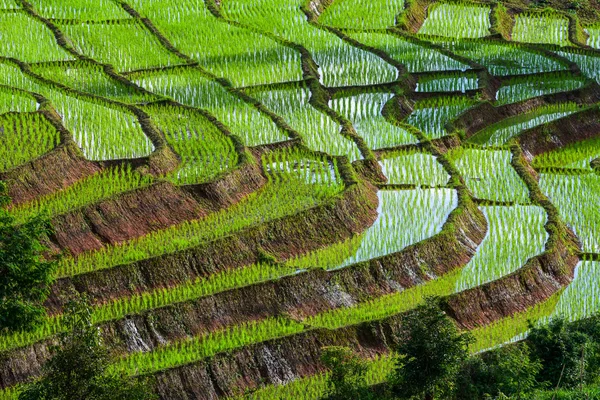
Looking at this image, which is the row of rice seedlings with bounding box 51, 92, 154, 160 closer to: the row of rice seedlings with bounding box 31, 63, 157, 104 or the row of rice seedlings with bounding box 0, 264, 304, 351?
the row of rice seedlings with bounding box 31, 63, 157, 104

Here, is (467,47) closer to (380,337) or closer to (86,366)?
(380,337)

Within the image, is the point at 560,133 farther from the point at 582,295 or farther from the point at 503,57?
the point at 582,295

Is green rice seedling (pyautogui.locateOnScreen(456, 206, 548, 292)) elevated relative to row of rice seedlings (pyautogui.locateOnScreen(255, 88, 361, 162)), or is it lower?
lower

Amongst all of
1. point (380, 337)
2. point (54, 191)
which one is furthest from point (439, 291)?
point (54, 191)

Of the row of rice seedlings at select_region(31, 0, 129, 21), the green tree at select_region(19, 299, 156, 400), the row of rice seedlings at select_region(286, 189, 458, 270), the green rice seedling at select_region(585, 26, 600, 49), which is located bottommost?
the green tree at select_region(19, 299, 156, 400)

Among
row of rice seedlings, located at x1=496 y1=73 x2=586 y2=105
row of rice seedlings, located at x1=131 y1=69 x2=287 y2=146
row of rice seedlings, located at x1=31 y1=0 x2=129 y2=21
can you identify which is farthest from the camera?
row of rice seedlings, located at x1=31 y1=0 x2=129 y2=21

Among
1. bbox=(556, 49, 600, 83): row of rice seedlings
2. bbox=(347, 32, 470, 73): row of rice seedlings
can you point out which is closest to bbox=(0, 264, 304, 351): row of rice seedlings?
bbox=(347, 32, 470, 73): row of rice seedlings

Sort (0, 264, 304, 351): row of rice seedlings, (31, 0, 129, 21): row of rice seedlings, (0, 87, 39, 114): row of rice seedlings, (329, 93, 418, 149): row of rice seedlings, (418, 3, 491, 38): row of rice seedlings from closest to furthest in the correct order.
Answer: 1. (0, 264, 304, 351): row of rice seedlings
2. (0, 87, 39, 114): row of rice seedlings
3. (329, 93, 418, 149): row of rice seedlings
4. (31, 0, 129, 21): row of rice seedlings
5. (418, 3, 491, 38): row of rice seedlings
